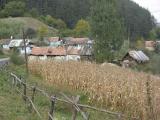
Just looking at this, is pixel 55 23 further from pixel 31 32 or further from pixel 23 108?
pixel 23 108

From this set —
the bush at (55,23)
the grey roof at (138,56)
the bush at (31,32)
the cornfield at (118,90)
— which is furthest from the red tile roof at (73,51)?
the bush at (55,23)

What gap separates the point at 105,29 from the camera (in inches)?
1874

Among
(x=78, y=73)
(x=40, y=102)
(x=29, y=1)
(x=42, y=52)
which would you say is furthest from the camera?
(x=29, y=1)

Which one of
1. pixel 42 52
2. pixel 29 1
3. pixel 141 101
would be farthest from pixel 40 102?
pixel 29 1

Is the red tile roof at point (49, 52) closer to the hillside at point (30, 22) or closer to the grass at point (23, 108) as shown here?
the grass at point (23, 108)

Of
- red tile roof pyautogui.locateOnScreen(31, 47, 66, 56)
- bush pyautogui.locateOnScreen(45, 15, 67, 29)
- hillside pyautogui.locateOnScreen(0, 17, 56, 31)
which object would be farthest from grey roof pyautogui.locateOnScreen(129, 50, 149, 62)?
bush pyautogui.locateOnScreen(45, 15, 67, 29)

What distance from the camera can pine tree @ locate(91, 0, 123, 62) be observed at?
46.4 m

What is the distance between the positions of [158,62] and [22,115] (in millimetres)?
34062

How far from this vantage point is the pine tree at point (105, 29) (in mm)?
46375

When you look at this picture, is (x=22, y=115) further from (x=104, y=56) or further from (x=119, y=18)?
(x=119, y=18)

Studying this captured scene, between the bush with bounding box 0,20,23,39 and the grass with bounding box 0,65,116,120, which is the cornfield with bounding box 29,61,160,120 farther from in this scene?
the bush with bounding box 0,20,23,39

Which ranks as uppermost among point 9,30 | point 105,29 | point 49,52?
point 105,29

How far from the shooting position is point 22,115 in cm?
1234

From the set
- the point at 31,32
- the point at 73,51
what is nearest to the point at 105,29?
the point at 73,51
